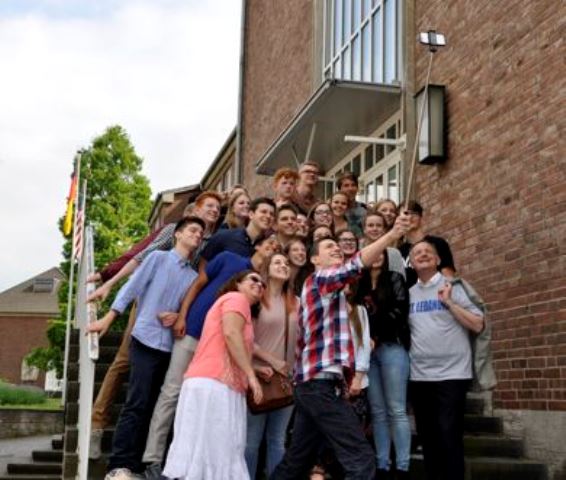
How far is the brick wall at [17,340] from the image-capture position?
5505 cm

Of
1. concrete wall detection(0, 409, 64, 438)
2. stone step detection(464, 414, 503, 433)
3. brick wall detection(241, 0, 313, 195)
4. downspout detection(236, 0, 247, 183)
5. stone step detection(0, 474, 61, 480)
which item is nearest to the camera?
stone step detection(464, 414, 503, 433)

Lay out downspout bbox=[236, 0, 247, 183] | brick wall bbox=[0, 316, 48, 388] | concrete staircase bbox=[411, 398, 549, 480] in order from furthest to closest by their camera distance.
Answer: brick wall bbox=[0, 316, 48, 388] < downspout bbox=[236, 0, 247, 183] < concrete staircase bbox=[411, 398, 549, 480]

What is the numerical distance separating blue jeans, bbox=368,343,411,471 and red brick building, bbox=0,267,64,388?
50.2 m

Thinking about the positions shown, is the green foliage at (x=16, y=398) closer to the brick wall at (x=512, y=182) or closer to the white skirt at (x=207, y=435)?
the brick wall at (x=512, y=182)

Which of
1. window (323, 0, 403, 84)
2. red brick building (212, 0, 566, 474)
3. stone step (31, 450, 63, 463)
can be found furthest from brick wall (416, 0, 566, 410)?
stone step (31, 450, 63, 463)

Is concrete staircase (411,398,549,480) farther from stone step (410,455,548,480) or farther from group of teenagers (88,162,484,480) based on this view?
group of teenagers (88,162,484,480)

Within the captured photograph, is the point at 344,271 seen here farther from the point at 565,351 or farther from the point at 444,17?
the point at 444,17

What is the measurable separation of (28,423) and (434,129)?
10300 mm

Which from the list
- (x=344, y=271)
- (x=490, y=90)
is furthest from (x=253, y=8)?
(x=344, y=271)

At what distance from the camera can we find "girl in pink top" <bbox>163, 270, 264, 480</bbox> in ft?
15.0

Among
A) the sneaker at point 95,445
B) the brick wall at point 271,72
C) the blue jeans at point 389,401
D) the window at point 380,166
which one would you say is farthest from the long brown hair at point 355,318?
the brick wall at point 271,72

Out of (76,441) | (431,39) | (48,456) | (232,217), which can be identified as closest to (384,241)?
(232,217)

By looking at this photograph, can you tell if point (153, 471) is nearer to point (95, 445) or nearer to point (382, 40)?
point (95, 445)

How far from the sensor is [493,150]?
807 cm
